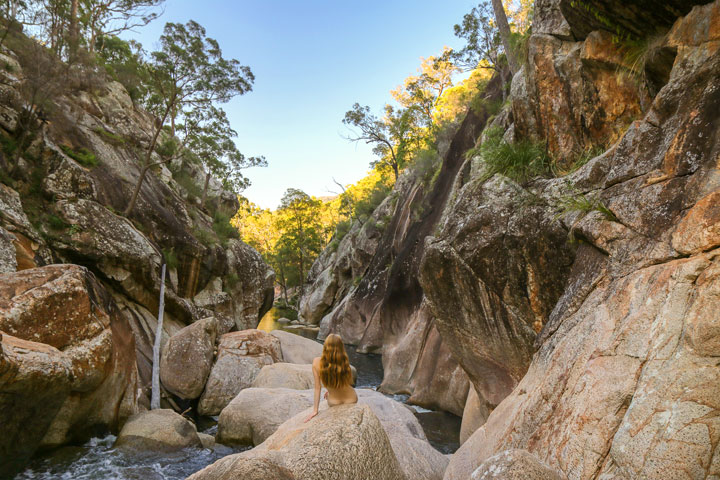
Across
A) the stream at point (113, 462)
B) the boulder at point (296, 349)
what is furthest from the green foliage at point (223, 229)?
the stream at point (113, 462)

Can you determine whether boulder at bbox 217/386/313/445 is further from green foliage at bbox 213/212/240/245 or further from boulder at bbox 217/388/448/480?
green foliage at bbox 213/212/240/245

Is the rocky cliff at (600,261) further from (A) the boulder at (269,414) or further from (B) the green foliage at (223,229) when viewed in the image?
(B) the green foliage at (223,229)

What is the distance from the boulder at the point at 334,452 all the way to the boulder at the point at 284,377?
7.40 m

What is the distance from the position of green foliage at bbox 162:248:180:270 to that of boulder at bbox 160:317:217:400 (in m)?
5.72

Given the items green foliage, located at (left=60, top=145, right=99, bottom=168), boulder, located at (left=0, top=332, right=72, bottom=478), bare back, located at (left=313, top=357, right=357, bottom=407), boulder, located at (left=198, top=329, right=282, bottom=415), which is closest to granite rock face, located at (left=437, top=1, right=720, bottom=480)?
bare back, located at (left=313, top=357, right=357, bottom=407)

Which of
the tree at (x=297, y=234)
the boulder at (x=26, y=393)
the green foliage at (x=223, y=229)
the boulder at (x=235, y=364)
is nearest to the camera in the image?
the boulder at (x=26, y=393)

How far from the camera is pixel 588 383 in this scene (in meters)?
4.12

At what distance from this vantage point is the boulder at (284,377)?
11891 millimetres

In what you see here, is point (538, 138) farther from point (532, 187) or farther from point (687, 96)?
point (687, 96)

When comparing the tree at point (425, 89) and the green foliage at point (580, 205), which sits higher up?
the tree at point (425, 89)

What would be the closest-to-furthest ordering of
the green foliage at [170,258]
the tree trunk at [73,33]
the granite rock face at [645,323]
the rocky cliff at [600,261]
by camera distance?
the granite rock face at [645,323], the rocky cliff at [600,261], the tree trunk at [73,33], the green foliage at [170,258]

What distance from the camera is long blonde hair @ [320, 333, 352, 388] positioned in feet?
16.6

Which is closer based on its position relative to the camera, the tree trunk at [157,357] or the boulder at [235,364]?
the tree trunk at [157,357]

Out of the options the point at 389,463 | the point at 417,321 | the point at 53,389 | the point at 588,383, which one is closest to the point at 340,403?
the point at 389,463
